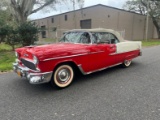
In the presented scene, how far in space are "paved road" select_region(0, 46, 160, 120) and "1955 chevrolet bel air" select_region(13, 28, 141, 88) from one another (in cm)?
40

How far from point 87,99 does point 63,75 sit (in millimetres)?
1017

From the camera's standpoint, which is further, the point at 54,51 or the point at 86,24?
the point at 86,24

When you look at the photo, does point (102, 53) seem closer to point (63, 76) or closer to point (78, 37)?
point (78, 37)

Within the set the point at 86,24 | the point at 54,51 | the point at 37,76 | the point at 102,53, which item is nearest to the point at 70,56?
the point at 54,51

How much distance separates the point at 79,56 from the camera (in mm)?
4191

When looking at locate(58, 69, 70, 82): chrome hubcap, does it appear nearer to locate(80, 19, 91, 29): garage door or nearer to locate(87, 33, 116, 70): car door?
locate(87, 33, 116, 70): car door

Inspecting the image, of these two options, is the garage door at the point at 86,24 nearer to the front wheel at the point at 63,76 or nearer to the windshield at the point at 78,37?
the windshield at the point at 78,37

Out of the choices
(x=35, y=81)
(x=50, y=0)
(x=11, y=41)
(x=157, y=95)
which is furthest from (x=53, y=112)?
(x=50, y=0)

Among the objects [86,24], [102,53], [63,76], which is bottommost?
[63,76]

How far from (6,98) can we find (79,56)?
81.7 inches

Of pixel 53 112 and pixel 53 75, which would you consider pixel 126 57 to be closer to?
pixel 53 75

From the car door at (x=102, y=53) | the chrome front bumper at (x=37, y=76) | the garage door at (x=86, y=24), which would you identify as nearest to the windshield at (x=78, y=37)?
the car door at (x=102, y=53)

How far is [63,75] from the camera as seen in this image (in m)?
4.09

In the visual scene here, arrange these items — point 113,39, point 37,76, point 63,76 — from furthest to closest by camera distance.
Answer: point 113,39 → point 63,76 → point 37,76
